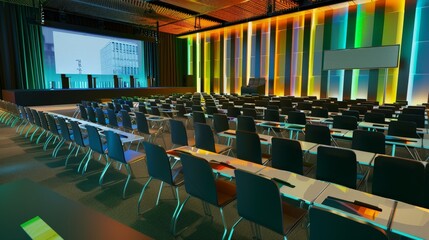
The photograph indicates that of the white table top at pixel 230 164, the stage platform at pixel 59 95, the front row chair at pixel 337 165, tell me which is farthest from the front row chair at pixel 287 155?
the stage platform at pixel 59 95

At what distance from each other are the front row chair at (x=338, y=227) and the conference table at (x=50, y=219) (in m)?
0.99

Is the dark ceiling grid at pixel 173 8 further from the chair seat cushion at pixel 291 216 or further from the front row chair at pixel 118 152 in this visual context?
the chair seat cushion at pixel 291 216

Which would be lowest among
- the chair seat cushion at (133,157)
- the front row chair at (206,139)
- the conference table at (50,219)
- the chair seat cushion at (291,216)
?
the chair seat cushion at (291,216)

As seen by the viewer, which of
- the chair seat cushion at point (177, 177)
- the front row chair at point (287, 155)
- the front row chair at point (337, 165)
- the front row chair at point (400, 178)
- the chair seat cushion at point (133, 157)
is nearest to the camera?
the front row chair at point (400, 178)

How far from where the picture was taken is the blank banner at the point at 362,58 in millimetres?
11086

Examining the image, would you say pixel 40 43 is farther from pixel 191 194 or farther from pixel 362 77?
pixel 362 77

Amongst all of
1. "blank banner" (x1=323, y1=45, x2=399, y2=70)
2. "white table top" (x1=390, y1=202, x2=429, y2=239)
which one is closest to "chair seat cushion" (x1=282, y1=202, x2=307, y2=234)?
"white table top" (x1=390, y1=202, x2=429, y2=239)

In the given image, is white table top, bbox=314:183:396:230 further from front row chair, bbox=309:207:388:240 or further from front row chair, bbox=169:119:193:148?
front row chair, bbox=169:119:193:148

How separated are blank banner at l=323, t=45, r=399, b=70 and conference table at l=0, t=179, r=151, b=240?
13183mm

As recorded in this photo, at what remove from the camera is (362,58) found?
1191 centimetres

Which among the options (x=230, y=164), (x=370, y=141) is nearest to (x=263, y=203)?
(x=230, y=164)

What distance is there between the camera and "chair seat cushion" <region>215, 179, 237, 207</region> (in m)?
2.42

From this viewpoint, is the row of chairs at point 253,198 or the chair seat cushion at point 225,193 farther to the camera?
the chair seat cushion at point 225,193

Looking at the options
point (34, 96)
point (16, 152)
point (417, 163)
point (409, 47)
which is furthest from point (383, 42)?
point (34, 96)
